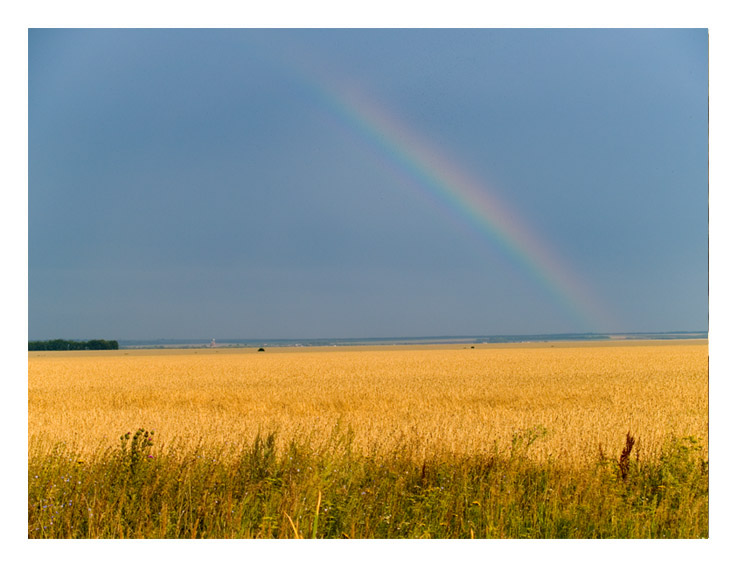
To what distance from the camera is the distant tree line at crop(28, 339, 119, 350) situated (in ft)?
417

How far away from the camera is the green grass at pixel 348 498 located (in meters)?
5.94

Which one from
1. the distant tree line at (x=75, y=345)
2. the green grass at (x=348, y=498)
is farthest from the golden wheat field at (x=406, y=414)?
the distant tree line at (x=75, y=345)

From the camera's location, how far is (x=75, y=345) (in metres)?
133

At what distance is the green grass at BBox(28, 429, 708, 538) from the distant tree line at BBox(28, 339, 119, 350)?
440ft

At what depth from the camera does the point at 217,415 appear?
16.6 metres

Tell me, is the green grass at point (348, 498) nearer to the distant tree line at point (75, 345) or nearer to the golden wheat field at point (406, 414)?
the golden wheat field at point (406, 414)

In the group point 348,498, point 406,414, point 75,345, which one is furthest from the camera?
point 75,345

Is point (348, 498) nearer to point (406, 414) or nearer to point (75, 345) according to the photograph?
point (406, 414)

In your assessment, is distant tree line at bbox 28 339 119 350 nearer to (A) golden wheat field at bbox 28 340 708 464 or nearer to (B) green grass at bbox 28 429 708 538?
(A) golden wheat field at bbox 28 340 708 464

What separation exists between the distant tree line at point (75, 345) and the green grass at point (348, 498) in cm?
13420

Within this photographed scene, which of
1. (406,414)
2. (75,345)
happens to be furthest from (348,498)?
(75,345)

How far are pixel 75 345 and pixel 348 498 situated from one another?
142 metres

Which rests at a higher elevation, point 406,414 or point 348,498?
point 348,498

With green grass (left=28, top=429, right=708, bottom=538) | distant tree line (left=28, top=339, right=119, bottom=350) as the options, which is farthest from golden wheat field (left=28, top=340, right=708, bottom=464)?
distant tree line (left=28, top=339, right=119, bottom=350)
